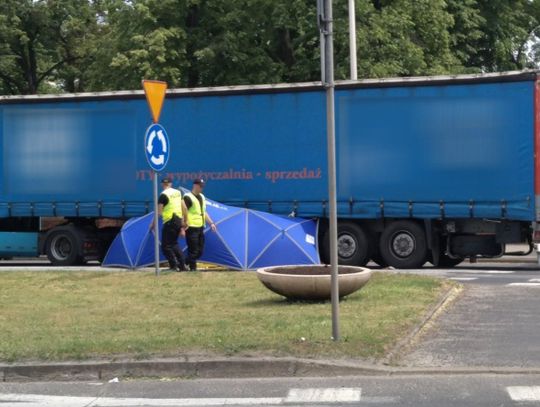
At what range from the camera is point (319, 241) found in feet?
62.6

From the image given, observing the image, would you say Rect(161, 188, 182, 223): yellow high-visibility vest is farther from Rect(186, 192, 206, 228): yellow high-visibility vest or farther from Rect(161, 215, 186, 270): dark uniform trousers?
Rect(186, 192, 206, 228): yellow high-visibility vest

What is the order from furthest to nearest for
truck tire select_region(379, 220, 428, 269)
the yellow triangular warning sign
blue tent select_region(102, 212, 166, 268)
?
truck tire select_region(379, 220, 428, 269)
blue tent select_region(102, 212, 166, 268)
the yellow triangular warning sign

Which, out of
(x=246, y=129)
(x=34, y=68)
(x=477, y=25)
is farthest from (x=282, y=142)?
(x=34, y=68)

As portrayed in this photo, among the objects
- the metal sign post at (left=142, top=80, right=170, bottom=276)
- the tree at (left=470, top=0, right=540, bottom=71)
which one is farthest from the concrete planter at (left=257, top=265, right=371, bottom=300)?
the tree at (left=470, top=0, right=540, bottom=71)

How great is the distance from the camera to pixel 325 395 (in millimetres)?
7320

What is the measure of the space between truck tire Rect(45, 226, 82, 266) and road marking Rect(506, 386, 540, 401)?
1427cm

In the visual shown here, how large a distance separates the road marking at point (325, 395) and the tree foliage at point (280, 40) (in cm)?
2127

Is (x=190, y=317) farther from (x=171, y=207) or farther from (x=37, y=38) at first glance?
(x=37, y=38)

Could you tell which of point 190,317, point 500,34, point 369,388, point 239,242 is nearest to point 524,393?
point 369,388

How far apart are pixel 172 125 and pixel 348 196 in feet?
13.4

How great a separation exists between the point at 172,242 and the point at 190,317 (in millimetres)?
5672

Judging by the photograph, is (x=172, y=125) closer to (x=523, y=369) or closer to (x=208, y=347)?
(x=208, y=347)

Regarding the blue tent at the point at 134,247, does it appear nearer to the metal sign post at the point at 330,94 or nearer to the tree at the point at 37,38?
the metal sign post at the point at 330,94

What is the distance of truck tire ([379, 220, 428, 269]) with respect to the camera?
1823cm
